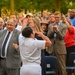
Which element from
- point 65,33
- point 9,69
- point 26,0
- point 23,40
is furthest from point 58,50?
point 26,0

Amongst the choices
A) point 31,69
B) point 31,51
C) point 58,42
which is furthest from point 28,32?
point 58,42

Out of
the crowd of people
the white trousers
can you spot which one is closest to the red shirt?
the crowd of people

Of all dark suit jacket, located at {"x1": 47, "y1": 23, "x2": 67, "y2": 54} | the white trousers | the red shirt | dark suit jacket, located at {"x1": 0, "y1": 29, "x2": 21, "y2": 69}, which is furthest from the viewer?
the red shirt

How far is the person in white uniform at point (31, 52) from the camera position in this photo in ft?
24.2

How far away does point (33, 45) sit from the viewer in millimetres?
7449

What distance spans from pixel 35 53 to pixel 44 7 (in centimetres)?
3054

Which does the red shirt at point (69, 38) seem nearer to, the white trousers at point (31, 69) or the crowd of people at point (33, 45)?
the crowd of people at point (33, 45)

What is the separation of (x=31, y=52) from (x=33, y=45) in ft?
0.48

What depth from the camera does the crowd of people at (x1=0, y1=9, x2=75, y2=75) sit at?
7.46 metres

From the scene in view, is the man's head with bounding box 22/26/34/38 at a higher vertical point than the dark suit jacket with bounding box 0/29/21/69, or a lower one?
higher

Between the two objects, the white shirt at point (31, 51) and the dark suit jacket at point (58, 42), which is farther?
the dark suit jacket at point (58, 42)

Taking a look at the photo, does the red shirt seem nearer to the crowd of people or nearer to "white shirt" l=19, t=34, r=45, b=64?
the crowd of people

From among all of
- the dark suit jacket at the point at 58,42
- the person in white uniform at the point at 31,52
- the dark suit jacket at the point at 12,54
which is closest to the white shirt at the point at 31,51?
the person in white uniform at the point at 31,52

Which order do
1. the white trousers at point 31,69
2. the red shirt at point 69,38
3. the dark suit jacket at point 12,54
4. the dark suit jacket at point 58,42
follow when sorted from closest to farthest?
the white trousers at point 31,69 → the dark suit jacket at point 12,54 → the dark suit jacket at point 58,42 → the red shirt at point 69,38
